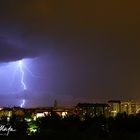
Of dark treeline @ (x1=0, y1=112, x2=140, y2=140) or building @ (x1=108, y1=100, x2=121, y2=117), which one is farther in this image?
building @ (x1=108, y1=100, x2=121, y2=117)

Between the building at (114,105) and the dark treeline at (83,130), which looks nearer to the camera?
the dark treeline at (83,130)

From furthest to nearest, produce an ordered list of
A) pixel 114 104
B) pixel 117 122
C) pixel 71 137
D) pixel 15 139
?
pixel 114 104, pixel 117 122, pixel 15 139, pixel 71 137

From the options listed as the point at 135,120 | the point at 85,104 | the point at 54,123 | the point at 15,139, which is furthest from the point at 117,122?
the point at 85,104

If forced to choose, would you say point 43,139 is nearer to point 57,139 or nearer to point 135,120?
point 57,139

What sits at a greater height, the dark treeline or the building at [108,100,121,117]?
the building at [108,100,121,117]

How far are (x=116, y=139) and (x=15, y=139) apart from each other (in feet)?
38.1

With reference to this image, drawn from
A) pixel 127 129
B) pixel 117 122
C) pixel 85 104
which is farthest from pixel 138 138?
pixel 85 104

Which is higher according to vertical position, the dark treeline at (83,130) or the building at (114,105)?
the building at (114,105)

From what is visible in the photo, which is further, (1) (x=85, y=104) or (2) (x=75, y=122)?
(1) (x=85, y=104)

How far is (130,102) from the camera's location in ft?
497

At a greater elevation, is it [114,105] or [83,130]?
[114,105]

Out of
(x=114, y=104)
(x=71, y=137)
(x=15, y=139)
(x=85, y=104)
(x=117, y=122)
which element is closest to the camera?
(x=71, y=137)

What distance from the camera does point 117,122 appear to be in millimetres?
39156

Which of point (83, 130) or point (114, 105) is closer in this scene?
point (83, 130)
